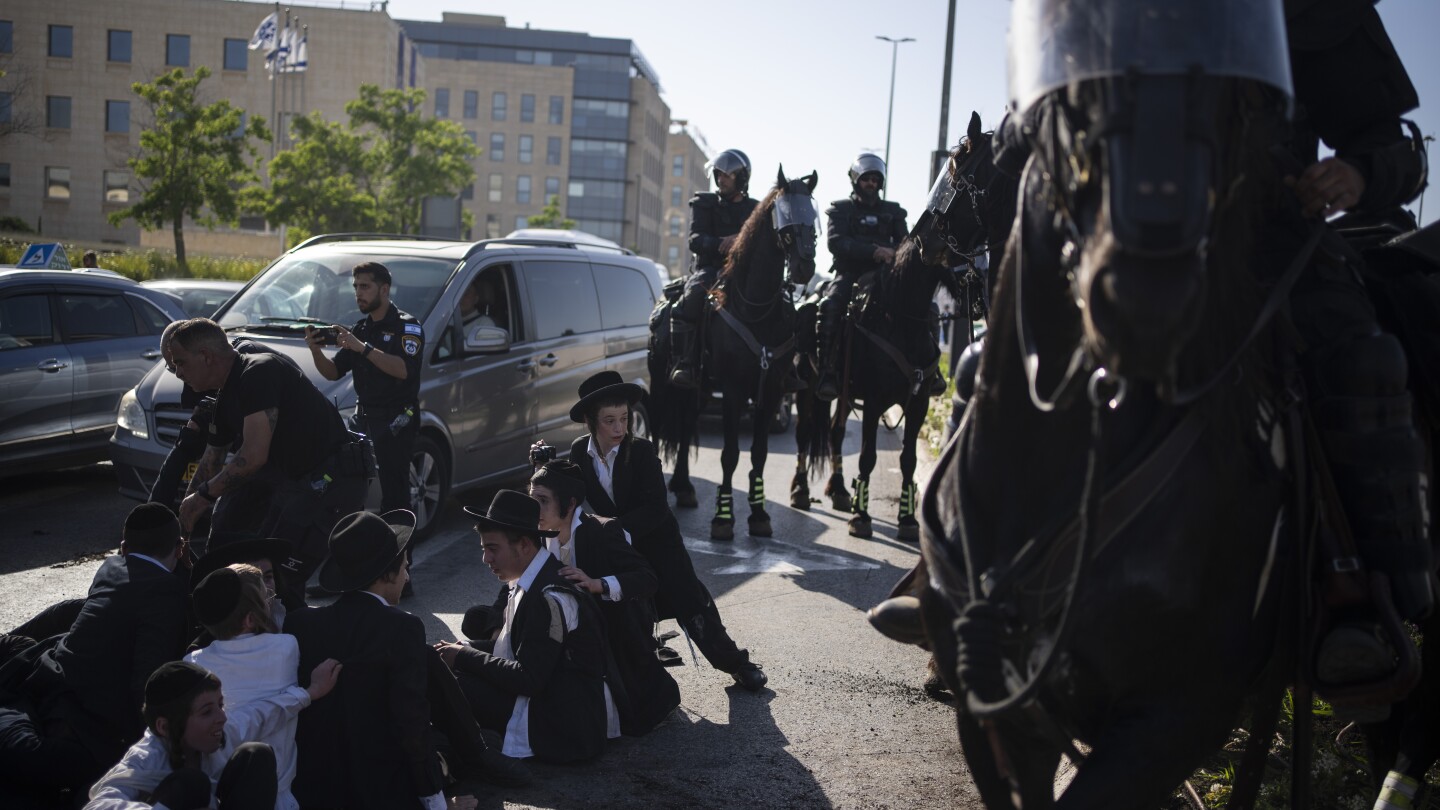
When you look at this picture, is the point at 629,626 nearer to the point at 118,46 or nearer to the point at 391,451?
the point at 391,451

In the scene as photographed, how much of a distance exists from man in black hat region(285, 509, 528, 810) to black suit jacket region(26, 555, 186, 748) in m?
0.51

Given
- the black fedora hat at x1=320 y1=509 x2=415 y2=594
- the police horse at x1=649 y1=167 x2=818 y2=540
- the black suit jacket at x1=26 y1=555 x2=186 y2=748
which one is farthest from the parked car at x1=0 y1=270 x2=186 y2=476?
the black fedora hat at x1=320 y1=509 x2=415 y2=594

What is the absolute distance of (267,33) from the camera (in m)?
62.5

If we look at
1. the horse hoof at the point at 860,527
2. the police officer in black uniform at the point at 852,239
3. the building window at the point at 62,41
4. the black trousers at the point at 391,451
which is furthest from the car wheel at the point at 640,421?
the building window at the point at 62,41

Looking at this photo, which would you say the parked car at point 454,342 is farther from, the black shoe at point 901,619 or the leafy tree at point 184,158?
the leafy tree at point 184,158

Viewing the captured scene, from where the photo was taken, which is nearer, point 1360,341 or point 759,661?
point 1360,341

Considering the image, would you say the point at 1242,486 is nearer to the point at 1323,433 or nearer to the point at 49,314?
the point at 1323,433

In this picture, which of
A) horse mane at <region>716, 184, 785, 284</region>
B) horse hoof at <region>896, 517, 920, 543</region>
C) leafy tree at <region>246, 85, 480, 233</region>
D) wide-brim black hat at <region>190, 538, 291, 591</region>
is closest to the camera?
wide-brim black hat at <region>190, 538, 291, 591</region>

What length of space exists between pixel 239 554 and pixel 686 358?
6338 millimetres

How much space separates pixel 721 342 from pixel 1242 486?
322 inches

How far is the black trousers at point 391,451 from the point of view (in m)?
8.48

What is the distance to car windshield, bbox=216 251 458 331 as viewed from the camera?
401 inches

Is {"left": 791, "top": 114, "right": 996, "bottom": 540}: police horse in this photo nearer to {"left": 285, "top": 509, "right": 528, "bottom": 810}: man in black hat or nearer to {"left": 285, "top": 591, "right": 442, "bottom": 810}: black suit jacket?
{"left": 285, "top": 509, "right": 528, "bottom": 810}: man in black hat

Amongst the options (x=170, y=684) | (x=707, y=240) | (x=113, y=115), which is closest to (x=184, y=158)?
(x=113, y=115)
